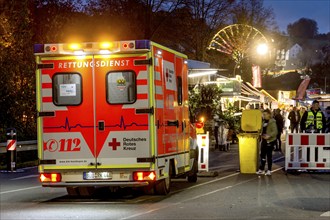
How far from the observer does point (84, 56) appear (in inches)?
486

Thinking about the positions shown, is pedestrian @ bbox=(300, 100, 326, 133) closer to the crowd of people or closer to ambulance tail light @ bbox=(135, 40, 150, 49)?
the crowd of people

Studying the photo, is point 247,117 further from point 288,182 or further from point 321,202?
point 321,202

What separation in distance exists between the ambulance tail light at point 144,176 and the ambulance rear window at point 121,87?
1.30 meters

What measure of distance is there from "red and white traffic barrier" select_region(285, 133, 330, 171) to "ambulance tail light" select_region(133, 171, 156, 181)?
6.73 m

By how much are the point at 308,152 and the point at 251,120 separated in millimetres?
1748

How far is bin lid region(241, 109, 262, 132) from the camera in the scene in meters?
17.8

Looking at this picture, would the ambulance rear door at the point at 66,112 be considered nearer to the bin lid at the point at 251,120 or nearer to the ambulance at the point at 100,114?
the ambulance at the point at 100,114

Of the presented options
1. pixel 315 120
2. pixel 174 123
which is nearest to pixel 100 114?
pixel 174 123

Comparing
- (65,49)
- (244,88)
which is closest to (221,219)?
(65,49)

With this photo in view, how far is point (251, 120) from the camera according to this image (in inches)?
706

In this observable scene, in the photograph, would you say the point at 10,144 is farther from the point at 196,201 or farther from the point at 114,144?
the point at 196,201

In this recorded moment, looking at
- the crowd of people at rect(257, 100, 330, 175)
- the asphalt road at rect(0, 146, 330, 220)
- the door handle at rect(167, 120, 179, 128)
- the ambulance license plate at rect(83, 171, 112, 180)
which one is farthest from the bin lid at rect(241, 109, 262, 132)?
the ambulance license plate at rect(83, 171, 112, 180)

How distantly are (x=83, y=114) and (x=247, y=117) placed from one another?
266 inches

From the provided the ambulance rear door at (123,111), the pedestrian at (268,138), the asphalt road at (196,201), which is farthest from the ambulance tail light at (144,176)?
the pedestrian at (268,138)
